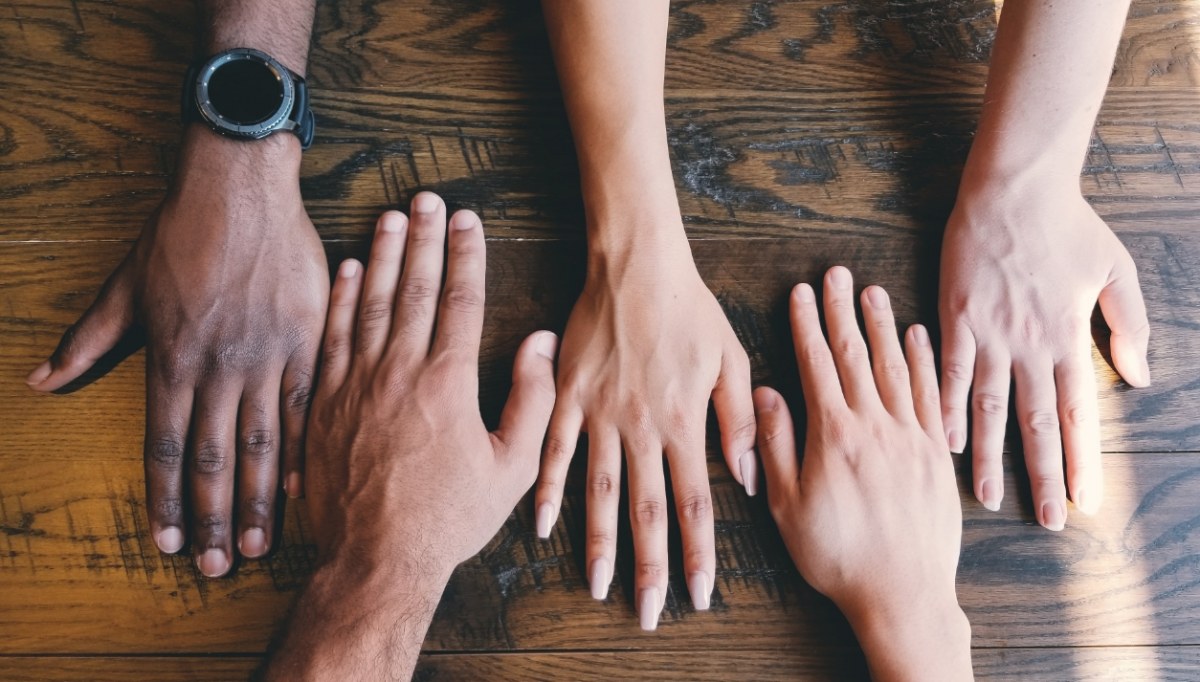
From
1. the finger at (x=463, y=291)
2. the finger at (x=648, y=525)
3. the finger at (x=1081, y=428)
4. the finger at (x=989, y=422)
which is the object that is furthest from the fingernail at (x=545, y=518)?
the finger at (x=1081, y=428)

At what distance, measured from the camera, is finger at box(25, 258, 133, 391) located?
93cm

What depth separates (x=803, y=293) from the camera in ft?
3.27

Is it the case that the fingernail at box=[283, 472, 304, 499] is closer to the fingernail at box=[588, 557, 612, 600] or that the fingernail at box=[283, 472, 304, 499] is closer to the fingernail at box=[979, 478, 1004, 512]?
the fingernail at box=[588, 557, 612, 600]

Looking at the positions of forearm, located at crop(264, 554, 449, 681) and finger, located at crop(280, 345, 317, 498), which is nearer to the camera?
forearm, located at crop(264, 554, 449, 681)

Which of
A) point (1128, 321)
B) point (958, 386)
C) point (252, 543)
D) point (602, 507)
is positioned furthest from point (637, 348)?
point (1128, 321)

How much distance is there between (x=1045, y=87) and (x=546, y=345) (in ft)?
2.36

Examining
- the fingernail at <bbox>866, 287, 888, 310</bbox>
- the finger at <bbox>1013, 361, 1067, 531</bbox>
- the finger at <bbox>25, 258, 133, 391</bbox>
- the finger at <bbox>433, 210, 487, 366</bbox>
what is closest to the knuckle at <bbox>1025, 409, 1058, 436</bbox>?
the finger at <bbox>1013, 361, 1067, 531</bbox>

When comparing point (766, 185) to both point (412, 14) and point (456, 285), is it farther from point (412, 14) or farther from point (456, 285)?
point (412, 14)

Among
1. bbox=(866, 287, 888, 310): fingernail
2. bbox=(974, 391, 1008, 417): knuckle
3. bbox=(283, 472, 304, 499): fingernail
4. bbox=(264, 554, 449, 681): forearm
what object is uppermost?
bbox=(866, 287, 888, 310): fingernail

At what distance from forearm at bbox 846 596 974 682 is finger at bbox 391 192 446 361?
65cm

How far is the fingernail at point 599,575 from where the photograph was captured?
916 millimetres

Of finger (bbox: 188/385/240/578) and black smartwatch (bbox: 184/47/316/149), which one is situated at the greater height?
black smartwatch (bbox: 184/47/316/149)

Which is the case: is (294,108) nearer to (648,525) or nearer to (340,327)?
(340,327)

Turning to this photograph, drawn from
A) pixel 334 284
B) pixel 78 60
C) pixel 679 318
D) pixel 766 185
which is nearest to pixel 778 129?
pixel 766 185
